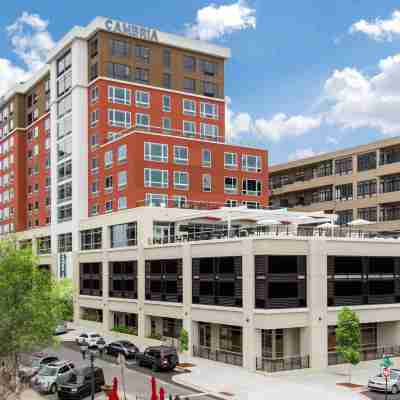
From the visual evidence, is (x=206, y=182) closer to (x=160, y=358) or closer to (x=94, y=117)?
(x=94, y=117)

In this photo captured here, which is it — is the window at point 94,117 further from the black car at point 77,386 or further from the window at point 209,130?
the black car at point 77,386

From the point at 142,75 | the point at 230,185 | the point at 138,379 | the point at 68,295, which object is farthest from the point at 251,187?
the point at 138,379

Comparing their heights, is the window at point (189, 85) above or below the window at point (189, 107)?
above

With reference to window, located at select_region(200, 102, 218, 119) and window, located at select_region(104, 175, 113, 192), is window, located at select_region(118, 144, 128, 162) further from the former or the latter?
window, located at select_region(200, 102, 218, 119)

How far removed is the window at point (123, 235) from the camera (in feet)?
225

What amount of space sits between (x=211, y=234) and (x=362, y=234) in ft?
44.2

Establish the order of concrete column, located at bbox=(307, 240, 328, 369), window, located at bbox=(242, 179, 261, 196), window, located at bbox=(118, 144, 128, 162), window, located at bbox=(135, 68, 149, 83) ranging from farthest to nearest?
window, located at bbox=(135, 68, 149, 83), window, located at bbox=(242, 179, 261, 196), window, located at bbox=(118, 144, 128, 162), concrete column, located at bbox=(307, 240, 328, 369)

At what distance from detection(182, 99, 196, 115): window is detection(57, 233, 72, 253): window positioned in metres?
22.9

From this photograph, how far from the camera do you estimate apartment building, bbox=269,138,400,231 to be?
85.8m

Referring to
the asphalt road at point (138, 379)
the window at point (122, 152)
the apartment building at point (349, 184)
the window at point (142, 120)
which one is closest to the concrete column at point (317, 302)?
the asphalt road at point (138, 379)

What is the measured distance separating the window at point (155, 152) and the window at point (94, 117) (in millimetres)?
11990

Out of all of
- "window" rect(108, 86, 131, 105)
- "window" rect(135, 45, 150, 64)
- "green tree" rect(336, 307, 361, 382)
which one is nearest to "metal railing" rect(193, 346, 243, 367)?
"green tree" rect(336, 307, 361, 382)

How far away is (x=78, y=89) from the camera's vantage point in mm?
83250

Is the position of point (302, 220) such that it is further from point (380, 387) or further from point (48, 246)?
point (48, 246)
